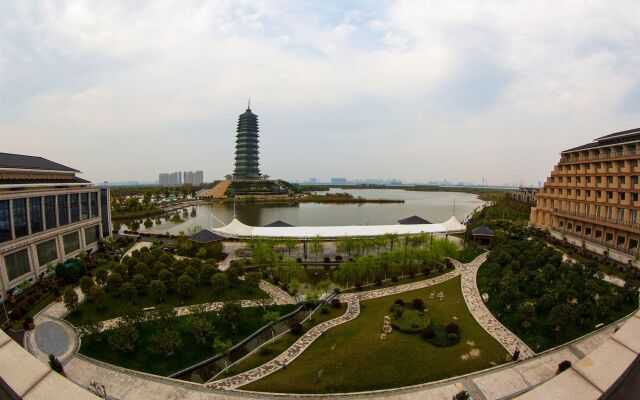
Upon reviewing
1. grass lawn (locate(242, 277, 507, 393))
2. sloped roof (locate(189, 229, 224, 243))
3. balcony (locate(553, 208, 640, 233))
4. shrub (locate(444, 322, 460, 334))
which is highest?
balcony (locate(553, 208, 640, 233))

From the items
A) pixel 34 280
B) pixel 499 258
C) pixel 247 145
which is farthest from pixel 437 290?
pixel 247 145

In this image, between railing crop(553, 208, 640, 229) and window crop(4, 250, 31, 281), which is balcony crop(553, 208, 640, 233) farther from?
window crop(4, 250, 31, 281)

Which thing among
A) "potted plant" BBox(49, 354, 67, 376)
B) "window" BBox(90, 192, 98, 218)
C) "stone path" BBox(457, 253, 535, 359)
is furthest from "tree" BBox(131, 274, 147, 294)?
"stone path" BBox(457, 253, 535, 359)

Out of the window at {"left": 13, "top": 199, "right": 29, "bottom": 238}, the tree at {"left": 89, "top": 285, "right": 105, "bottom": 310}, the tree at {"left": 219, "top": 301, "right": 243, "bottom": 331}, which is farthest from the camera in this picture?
the window at {"left": 13, "top": 199, "right": 29, "bottom": 238}

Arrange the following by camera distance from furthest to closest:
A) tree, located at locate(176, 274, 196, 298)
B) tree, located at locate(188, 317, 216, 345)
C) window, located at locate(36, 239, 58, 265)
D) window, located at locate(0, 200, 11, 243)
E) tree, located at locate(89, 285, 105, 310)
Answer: window, located at locate(36, 239, 58, 265) < window, located at locate(0, 200, 11, 243) < tree, located at locate(176, 274, 196, 298) < tree, located at locate(89, 285, 105, 310) < tree, located at locate(188, 317, 216, 345)

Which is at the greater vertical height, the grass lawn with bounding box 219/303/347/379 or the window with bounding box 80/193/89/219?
the window with bounding box 80/193/89/219

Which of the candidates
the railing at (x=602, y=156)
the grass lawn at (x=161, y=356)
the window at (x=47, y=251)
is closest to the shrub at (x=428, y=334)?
the grass lawn at (x=161, y=356)

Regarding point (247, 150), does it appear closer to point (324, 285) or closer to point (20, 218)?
point (20, 218)

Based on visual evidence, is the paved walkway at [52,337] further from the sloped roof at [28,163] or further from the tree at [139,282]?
the sloped roof at [28,163]
